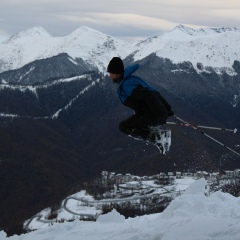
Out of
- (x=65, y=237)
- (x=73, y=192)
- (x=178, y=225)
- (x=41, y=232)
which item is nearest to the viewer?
(x=178, y=225)

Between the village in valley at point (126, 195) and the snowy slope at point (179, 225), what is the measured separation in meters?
73.5

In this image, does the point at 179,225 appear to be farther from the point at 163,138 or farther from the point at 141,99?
the point at 141,99

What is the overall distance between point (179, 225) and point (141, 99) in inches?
133

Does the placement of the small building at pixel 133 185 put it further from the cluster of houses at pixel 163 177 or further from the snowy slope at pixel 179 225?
the snowy slope at pixel 179 225

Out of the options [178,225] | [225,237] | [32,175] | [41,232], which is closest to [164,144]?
[178,225]

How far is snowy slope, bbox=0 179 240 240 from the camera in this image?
434 inches

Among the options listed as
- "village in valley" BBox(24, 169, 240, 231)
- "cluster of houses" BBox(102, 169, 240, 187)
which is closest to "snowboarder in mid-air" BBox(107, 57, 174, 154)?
"village in valley" BBox(24, 169, 240, 231)

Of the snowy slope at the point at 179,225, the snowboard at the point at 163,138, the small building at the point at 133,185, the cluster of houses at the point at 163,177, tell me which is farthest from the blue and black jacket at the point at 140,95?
the cluster of houses at the point at 163,177

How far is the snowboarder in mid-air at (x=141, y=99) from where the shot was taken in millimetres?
11344

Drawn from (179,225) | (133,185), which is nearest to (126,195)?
(133,185)

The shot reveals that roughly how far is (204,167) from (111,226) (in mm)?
161320

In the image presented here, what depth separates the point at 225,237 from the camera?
10328mm

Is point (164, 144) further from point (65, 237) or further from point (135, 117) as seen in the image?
point (65, 237)

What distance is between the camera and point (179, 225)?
12.3 m
